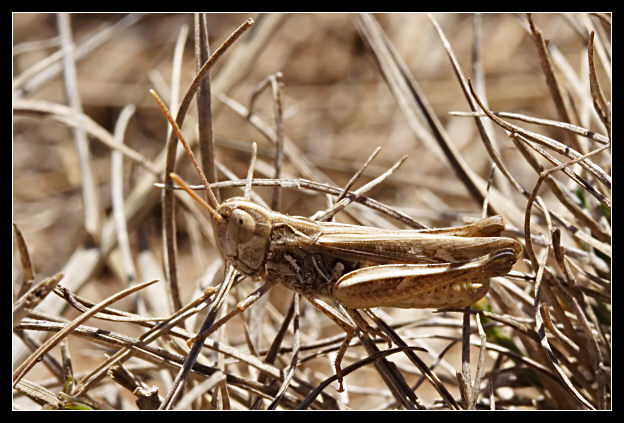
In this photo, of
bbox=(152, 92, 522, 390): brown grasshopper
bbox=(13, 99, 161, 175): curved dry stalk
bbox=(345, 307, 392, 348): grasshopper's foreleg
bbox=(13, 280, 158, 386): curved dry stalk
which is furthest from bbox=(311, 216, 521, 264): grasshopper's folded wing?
bbox=(13, 99, 161, 175): curved dry stalk

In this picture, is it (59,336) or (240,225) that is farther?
(240,225)

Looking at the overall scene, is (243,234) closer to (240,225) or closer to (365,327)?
(240,225)

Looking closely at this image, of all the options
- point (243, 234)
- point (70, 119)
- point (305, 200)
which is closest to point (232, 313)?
point (243, 234)

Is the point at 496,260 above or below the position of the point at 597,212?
below

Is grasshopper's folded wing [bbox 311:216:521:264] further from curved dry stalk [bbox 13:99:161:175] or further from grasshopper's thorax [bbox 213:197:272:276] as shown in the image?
curved dry stalk [bbox 13:99:161:175]

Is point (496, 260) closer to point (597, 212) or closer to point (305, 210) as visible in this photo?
point (597, 212)
